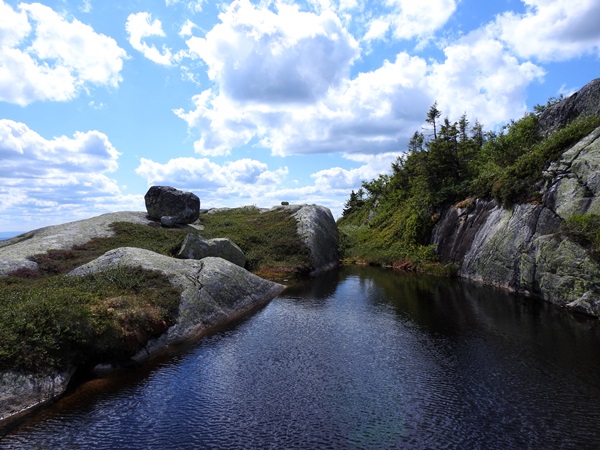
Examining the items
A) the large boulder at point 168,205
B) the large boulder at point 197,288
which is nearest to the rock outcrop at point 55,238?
the large boulder at point 168,205

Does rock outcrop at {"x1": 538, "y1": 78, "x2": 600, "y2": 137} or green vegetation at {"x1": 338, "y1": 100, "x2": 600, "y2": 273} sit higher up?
rock outcrop at {"x1": 538, "y1": 78, "x2": 600, "y2": 137}

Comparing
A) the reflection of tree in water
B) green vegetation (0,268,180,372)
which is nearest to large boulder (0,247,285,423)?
green vegetation (0,268,180,372)

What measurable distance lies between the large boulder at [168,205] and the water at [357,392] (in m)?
42.1

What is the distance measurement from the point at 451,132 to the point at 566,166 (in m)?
22.7

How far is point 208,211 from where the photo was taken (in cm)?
9956

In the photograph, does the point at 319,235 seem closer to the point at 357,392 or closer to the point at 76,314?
the point at 76,314

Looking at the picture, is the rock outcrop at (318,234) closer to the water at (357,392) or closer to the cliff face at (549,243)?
the cliff face at (549,243)

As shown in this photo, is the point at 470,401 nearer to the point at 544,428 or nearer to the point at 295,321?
the point at 544,428

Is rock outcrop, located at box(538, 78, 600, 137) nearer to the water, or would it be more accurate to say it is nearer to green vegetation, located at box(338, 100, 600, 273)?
green vegetation, located at box(338, 100, 600, 273)

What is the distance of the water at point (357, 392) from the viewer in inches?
575

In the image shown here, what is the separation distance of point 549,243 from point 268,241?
126ft

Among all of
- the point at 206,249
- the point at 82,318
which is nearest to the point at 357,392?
the point at 82,318

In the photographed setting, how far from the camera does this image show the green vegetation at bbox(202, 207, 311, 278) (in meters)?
54.2

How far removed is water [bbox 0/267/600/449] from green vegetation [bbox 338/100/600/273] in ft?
60.4
